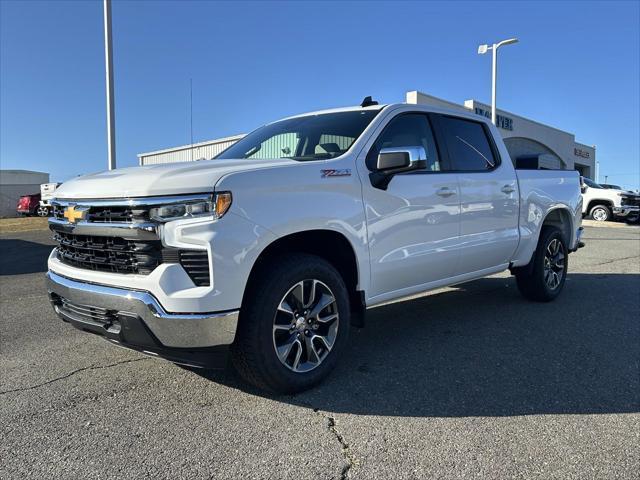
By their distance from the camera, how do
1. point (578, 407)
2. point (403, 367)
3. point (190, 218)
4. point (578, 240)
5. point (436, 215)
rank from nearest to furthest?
point (190, 218) < point (578, 407) < point (403, 367) < point (436, 215) < point (578, 240)

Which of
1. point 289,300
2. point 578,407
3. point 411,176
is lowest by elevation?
point 578,407

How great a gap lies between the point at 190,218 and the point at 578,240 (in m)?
5.63

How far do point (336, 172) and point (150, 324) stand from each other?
157 centimetres

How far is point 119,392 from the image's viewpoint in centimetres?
349

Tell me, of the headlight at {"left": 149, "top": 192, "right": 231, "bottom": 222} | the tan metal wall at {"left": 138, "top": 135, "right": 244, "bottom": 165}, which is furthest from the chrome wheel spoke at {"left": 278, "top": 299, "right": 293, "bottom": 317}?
the tan metal wall at {"left": 138, "top": 135, "right": 244, "bottom": 165}

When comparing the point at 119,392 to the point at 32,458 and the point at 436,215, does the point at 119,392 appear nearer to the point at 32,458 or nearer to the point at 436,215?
the point at 32,458

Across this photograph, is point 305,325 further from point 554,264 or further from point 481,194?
point 554,264

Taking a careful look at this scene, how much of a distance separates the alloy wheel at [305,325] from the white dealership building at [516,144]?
51.1 ft

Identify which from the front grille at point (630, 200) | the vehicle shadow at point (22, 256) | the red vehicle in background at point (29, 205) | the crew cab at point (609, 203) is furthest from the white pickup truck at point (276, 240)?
the red vehicle in background at point (29, 205)

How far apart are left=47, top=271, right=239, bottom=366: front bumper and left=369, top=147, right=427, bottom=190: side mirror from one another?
1514mm

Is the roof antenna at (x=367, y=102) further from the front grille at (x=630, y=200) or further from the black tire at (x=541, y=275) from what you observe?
the front grille at (x=630, y=200)

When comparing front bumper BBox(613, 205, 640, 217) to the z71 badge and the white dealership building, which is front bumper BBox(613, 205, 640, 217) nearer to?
the white dealership building

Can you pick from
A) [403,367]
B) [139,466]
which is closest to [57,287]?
[139,466]

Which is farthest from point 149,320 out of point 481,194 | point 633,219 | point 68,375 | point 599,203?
point 633,219
